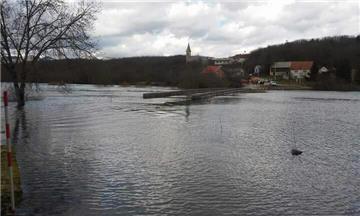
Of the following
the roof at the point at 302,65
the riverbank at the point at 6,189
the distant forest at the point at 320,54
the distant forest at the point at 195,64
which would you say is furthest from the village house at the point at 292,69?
the riverbank at the point at 6,189

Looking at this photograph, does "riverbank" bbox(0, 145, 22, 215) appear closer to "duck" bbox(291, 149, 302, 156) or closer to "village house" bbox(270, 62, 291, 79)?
"duck" bbox(291, 149, 302, 156)

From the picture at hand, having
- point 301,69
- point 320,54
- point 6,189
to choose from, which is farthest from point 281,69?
point 6,189

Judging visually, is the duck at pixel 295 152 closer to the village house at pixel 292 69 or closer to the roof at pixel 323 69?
the roof at pixel 323 69

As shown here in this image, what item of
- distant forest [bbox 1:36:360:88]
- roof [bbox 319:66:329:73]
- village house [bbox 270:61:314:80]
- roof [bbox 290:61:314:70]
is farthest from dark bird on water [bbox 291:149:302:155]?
roof [bbox 290:61:314:70]

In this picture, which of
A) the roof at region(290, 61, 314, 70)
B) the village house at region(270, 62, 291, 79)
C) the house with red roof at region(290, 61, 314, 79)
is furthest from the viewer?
the village house at region(270, 62, 291, 79)

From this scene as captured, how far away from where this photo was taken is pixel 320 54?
6088 inches

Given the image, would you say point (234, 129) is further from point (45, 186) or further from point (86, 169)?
point (45, 186)

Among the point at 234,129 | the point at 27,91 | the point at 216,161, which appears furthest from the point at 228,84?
the point at 216,161

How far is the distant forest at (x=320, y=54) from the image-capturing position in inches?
5256

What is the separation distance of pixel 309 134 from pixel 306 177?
10.5 meters

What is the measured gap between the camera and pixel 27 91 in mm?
50656

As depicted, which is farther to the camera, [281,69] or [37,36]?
[281,69]

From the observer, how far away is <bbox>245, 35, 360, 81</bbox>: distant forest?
438 feet

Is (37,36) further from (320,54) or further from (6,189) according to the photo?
(320,54)
